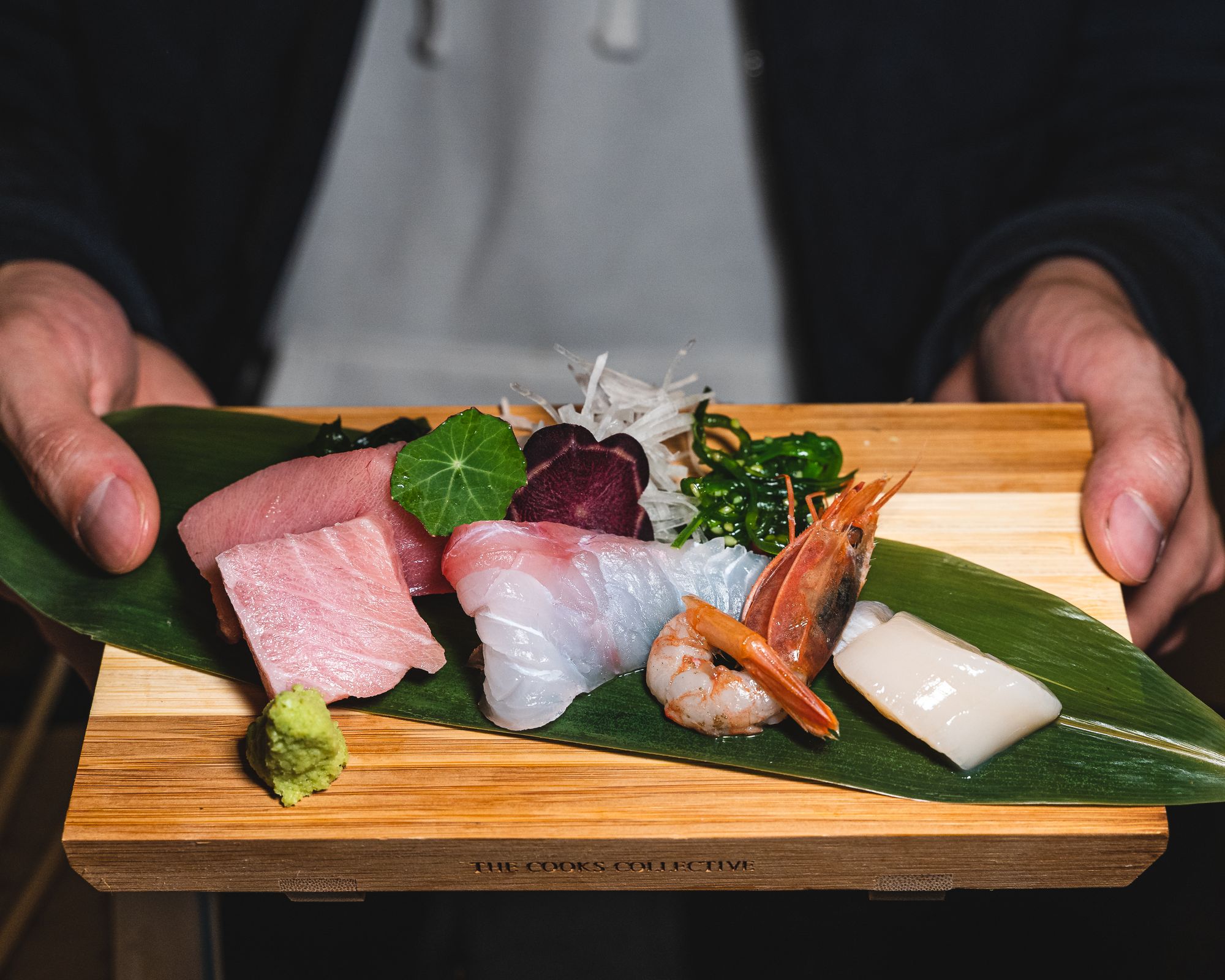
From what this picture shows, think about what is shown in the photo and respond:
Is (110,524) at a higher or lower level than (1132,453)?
lower

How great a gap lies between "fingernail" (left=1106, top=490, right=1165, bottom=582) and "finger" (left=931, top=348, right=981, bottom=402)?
0.95 meters

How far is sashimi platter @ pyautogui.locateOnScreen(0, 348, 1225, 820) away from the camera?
1765 mm

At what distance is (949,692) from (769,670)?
14.0 inches

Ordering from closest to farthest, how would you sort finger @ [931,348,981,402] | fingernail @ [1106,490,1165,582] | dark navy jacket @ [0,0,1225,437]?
fingernail @ [1106,490,1165,582], finger @ [931,348,981,402], dark navy jacket @ [0,0,1225,437]

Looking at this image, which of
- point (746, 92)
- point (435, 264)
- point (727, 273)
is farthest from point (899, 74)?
point (435, 264)

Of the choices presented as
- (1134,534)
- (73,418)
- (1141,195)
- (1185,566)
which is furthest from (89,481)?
(1141,195)

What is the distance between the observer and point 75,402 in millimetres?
2260

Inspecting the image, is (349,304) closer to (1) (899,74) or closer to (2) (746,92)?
(2) (746,92)

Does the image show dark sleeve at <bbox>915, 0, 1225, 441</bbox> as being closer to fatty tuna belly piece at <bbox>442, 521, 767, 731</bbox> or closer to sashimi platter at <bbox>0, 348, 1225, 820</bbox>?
sashimi platter at <bbox>0, 348, 1225, 820</bbox>

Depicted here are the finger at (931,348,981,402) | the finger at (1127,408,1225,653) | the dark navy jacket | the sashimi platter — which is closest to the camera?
the sashimi platter

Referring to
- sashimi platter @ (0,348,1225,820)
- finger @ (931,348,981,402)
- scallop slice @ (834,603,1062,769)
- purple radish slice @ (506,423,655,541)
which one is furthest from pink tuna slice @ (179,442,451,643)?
finger @ (931,348,981,402)

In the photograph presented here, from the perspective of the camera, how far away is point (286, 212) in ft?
11.0

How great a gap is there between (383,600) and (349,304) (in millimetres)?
2418

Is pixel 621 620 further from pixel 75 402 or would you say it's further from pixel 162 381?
pixel 162 381
